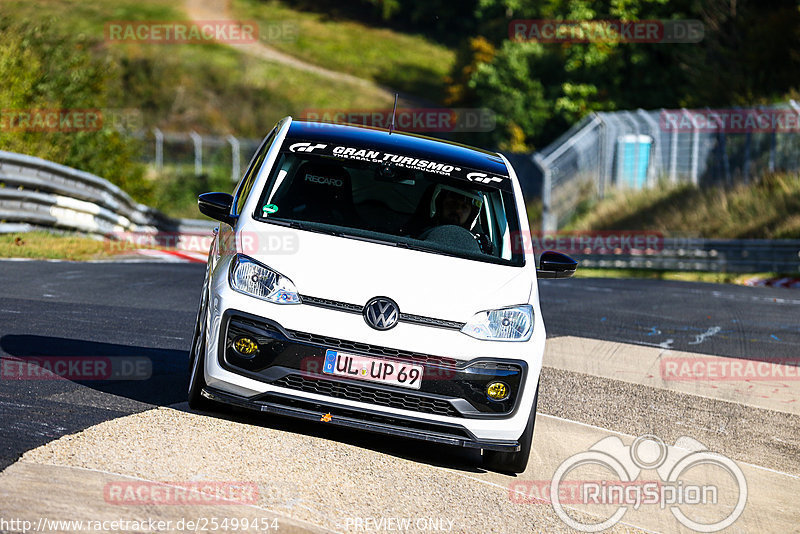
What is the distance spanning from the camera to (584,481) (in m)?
6.36

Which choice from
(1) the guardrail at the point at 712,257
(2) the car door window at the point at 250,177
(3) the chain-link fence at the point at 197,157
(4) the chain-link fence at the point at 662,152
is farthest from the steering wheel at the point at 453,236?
(3) the chain-link fence at the point at 197,157

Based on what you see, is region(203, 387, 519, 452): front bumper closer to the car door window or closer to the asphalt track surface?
the asphalt track surface

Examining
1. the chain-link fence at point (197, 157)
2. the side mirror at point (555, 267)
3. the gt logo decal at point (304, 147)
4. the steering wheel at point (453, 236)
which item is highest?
the gt logo decal at point (304, 147)

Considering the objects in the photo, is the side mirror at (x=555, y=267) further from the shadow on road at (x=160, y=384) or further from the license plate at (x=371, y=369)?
the license plate at (x=371, y=369)

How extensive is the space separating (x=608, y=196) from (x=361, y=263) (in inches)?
1111

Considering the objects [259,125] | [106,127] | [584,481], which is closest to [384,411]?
[584,481]

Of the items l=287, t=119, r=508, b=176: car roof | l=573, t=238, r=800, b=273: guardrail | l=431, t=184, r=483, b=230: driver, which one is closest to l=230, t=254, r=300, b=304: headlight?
l=287, t=119, r=508, b=176: car roof

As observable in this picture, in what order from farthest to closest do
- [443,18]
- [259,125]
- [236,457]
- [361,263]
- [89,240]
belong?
[443,18]
[259,125]
[89,240]
[361,263]
[236,457]

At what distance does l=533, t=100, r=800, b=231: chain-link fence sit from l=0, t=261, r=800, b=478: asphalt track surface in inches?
394

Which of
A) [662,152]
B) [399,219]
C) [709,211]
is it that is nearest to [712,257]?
[709,211]

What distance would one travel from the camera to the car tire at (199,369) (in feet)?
19.5

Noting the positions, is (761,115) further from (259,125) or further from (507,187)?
(259,125)

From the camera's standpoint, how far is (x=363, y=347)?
566cm

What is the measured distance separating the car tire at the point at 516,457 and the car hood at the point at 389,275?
1.98 feet
